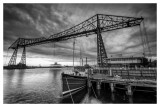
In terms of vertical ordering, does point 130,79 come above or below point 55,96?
above

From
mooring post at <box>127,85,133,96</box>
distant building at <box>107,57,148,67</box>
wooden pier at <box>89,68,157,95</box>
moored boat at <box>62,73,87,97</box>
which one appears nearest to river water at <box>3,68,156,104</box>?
mooring post at <box>127,85,133,96</box>

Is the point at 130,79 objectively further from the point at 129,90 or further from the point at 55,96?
the point at 55,96

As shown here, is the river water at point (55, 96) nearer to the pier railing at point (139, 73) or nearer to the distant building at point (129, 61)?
the pier railing at point (139, 73)

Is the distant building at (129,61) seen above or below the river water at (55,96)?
above

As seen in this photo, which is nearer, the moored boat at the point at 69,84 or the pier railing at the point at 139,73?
the moored boat at the point at 69,84

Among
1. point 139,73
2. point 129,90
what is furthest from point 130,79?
point 139,73

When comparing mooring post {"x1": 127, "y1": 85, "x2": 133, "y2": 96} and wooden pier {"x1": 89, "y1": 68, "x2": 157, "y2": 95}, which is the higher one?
wooden pier {"x1": 89, "y1": 68, "x2": 157, "y2": 95}

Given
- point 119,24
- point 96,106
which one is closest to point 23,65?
point 119,24

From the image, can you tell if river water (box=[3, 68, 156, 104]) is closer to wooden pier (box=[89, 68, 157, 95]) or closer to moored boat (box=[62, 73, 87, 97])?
moored boat (box=[62, 73, 87, 97])

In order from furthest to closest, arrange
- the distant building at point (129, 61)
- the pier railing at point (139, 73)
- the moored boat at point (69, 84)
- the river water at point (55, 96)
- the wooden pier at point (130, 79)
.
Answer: the distant building at point (129, 61) → the pier railing at point (139, 73) → the moored boat at point (69, 84) → the wooden pier at point (130, 79) → the river water at point (55, 96)

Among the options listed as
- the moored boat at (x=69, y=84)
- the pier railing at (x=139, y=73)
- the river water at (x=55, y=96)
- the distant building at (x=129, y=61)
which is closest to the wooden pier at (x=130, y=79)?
the pier railing at (x=139, y=73)

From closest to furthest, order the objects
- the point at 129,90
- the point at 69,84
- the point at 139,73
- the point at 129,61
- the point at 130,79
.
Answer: the point at 129,90 → the point at 69,84 → the point at 130,79 → the point at 139,73 → the point at 129,61

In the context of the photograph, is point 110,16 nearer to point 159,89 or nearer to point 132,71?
point 132,71

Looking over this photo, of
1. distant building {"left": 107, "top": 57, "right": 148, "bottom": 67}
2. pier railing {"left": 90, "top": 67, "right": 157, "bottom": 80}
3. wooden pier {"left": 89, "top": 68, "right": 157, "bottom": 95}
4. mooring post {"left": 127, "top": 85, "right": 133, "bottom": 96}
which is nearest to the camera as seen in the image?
wooden pier {"left": 89, "top": 68, "right": 157, "bottom": 95}
